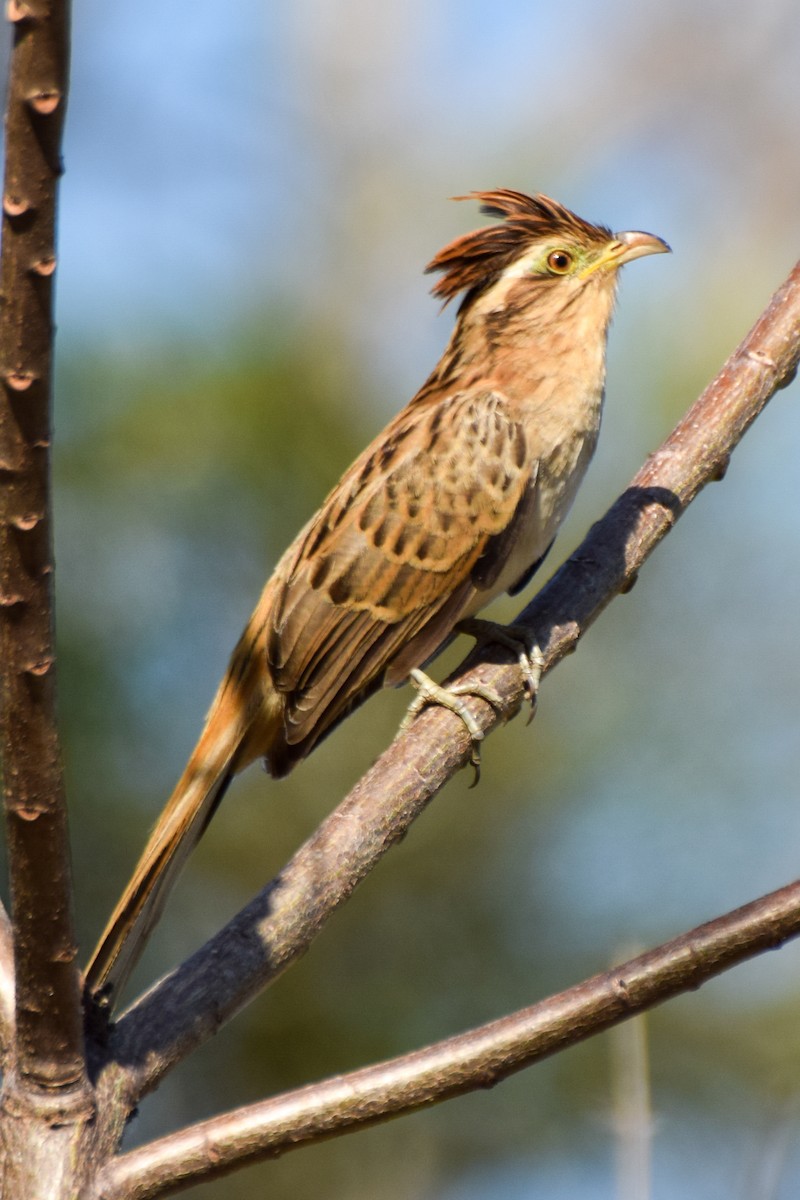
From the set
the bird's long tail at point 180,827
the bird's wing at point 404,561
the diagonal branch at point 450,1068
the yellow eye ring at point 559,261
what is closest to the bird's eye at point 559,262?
the yellow eye ring at point 559,261

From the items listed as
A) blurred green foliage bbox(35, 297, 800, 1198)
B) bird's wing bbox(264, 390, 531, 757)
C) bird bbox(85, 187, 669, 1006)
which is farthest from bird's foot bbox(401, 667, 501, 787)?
blurred green foliage bbox(35, 297, 800, 1198)

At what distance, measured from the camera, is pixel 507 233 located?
5.57m

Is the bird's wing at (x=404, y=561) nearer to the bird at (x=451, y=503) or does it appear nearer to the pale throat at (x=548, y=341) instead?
the bird at (x=451, y=503)

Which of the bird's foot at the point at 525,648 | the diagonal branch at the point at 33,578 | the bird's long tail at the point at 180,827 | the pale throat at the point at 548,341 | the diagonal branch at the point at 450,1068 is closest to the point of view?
the diagonal branch at the point at 33,578

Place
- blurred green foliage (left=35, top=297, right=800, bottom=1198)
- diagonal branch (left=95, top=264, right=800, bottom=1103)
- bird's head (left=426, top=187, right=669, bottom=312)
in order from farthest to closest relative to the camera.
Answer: blurred green foliage (left=35, top=297, right=800, bottom=1198) < bird's head (left=426, top=187, right=669, bottom=312) < diagonal branch (left=95, top=264, right=800, bottom=1103)

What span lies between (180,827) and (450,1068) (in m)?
1.68

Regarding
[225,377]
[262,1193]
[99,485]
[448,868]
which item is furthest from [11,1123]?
[225,377]

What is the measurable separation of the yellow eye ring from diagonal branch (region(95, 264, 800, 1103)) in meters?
0.98

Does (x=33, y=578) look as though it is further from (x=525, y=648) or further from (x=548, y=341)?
(x=548, y=341)

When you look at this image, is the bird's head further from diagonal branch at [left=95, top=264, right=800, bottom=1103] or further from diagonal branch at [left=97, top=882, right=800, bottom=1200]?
diagonal branch at [left=97, top=882, right=800, bottom=1200]

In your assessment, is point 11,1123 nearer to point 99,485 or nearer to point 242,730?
point 242,730

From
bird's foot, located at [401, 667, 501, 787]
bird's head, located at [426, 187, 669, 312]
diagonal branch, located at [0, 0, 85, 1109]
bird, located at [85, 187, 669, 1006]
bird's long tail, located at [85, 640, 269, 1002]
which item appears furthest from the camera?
bird's head, located at [426, 187, 669, 312]

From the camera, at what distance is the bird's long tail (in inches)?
134

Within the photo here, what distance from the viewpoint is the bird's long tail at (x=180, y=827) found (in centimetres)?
339
